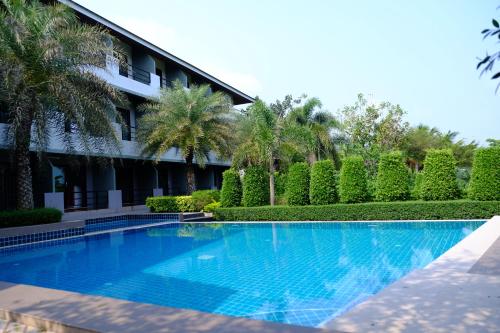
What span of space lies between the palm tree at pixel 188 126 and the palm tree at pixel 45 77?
18.7 ft

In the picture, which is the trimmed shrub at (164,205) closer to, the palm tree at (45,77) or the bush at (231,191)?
the bush at (231,191)

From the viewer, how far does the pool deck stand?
4.37m

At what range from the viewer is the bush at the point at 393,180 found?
17.4 m

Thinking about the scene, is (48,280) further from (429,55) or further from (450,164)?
(450,164)

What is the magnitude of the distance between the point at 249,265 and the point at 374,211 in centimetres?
888

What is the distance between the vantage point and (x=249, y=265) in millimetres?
9641

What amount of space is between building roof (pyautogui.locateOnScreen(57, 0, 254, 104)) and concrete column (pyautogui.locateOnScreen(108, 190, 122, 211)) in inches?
361

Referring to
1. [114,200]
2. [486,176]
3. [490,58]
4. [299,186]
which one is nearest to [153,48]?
[114,200]

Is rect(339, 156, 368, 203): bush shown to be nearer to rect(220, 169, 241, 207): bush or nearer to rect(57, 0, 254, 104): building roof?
rect(220, 169, 241, 207): bush

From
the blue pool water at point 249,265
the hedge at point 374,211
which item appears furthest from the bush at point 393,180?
the blue pool water at point 249,265

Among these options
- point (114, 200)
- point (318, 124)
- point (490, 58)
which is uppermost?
point (318, 124)

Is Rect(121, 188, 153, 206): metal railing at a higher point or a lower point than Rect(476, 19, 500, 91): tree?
lower

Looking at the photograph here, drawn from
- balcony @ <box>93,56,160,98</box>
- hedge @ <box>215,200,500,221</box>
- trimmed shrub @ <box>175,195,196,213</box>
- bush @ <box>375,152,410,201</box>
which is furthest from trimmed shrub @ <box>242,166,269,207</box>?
balcony @ <box>93,56,160,98</box>

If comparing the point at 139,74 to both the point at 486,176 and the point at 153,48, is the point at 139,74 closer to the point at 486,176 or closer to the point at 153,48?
the point at 153,48
